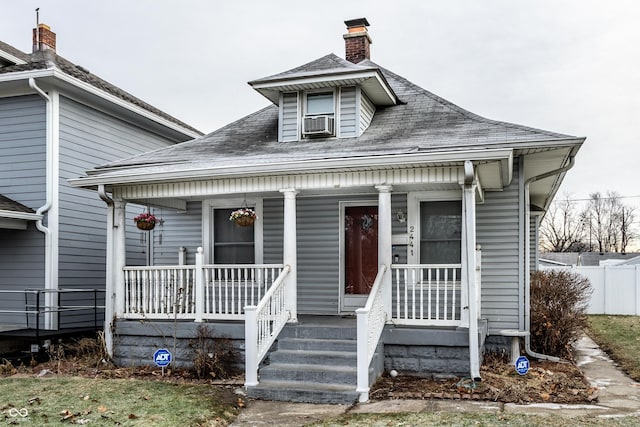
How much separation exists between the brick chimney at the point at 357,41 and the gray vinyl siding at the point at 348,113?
2367 mm

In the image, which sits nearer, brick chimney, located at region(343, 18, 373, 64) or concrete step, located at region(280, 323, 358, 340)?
concrete step, located at region(280, 323, 358, 340)

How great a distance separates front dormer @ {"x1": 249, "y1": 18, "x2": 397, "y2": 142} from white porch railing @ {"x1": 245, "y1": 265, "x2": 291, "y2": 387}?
3.11m

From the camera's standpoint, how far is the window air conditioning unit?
11062 mm

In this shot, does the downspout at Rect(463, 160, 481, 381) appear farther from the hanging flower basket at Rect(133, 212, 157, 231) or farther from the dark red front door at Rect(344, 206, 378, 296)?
the hanging flower basket at Rect(133, 212, 157, 231)

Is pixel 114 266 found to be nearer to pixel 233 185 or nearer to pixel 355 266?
pixel 233 185

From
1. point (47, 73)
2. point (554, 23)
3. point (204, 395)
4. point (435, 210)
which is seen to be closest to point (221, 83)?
point (47, 73)

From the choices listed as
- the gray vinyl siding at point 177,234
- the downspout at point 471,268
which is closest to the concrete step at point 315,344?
the downspout at point 471,268

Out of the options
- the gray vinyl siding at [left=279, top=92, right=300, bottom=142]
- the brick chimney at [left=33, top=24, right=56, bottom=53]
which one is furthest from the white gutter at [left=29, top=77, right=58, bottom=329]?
the gray vinyl siding at [left=279, top=92, right=300, bottom=142]

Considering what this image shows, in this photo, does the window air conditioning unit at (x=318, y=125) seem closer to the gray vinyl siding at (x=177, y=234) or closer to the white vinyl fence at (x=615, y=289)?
the gray vinyl siding at (x=177, y=234)

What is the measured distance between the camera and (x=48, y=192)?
1198 centimetres

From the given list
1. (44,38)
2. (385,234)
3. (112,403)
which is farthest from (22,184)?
(385,234)

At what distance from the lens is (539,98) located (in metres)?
21.2

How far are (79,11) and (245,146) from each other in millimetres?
7361

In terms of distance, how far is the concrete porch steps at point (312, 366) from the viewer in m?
7.86
